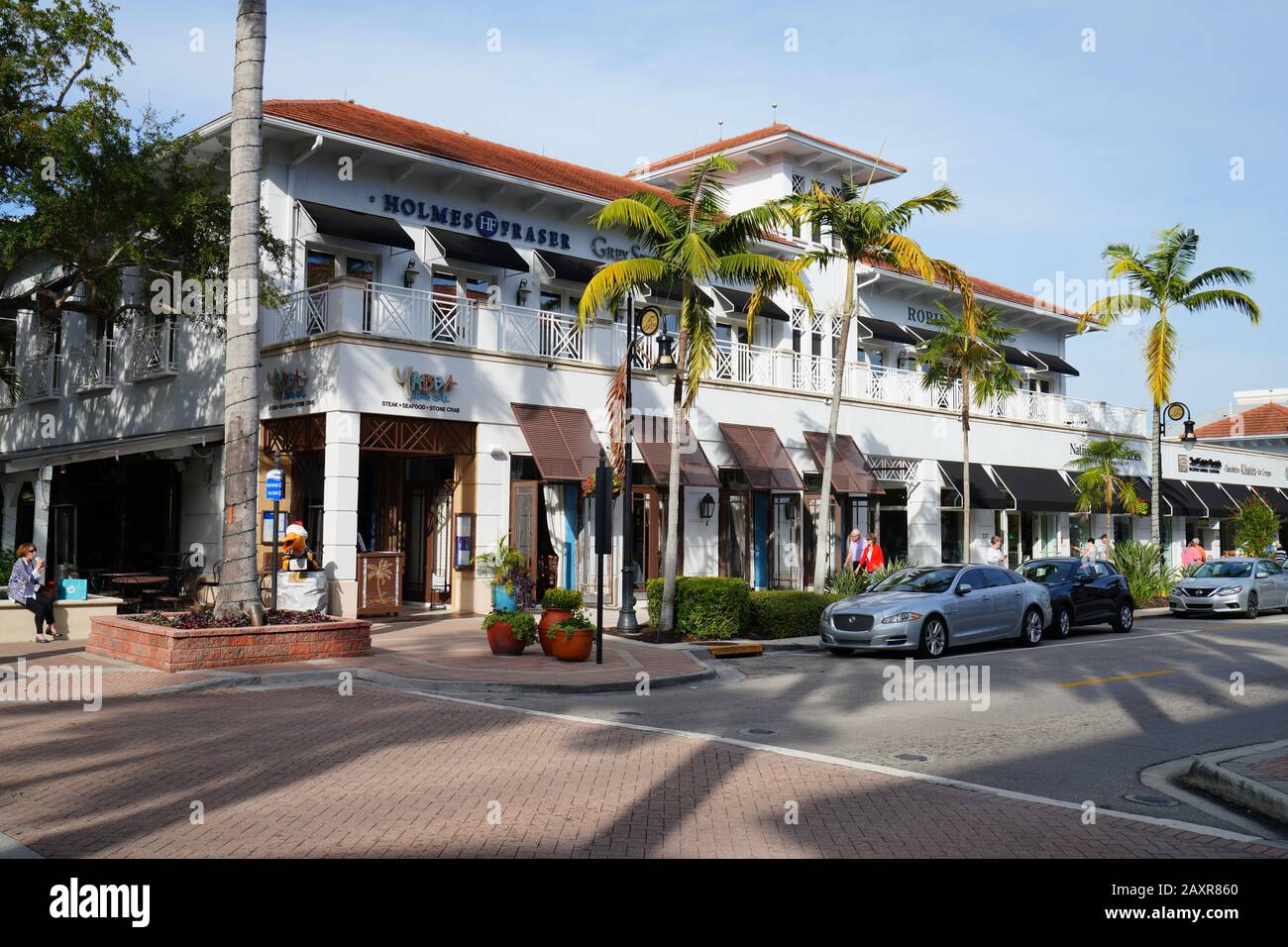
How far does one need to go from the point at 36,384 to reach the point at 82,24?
16.3m

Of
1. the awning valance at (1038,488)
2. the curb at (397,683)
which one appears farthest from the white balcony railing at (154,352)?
the awning valance at (1038,488)

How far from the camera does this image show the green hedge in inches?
780

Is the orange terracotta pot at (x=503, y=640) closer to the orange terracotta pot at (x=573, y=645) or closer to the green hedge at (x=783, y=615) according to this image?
the orange terracotta pot at (x=573, y=645)

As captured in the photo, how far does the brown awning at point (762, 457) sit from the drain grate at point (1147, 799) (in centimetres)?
1767

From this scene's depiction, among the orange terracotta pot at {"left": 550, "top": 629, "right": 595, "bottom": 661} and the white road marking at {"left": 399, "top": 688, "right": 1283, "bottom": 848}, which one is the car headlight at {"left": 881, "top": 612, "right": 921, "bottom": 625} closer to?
the orange terracotta pot at {"left": 550, "top": 629, "right": 595, "bottom": 661}

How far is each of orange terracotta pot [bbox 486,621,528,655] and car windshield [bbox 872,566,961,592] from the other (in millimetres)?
A: 6006

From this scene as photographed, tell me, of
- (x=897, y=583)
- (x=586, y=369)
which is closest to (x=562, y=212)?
(x=586, y=369)

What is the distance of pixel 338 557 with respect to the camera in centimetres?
1958

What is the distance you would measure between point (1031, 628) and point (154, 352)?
774 inches

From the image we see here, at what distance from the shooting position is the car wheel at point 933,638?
1683cm

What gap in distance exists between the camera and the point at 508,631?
1597 centimetres

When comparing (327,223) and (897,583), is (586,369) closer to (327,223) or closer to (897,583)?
(327,223)

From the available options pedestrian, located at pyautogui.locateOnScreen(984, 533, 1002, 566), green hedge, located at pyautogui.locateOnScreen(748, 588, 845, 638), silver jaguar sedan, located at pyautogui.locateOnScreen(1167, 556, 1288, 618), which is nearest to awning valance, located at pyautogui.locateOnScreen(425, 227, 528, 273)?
green hedge, located at pyautogui.locateOnScreen(748, 588, 845, 638)

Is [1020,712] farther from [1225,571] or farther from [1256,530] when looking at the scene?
[1256,530]
